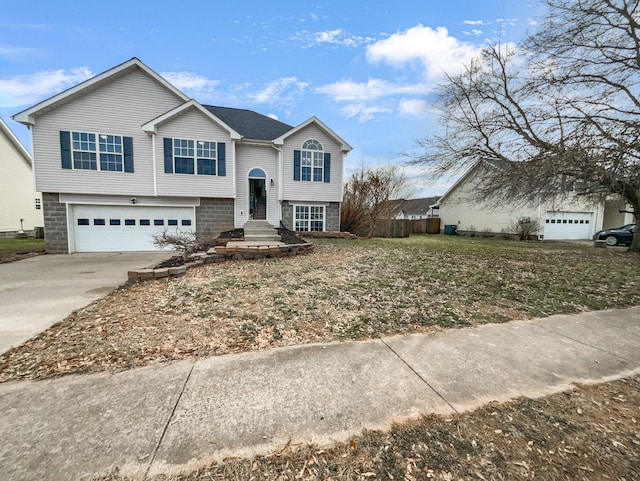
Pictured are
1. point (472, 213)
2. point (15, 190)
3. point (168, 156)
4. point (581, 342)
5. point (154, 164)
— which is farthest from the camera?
point (472, 213)

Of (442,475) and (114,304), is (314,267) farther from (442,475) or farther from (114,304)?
(442,475)

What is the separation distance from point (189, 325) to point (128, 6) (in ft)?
35.6

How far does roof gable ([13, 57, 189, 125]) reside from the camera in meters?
11.4

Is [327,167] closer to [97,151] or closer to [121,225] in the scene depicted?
[121,225]

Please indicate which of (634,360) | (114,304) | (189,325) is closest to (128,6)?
(114,304)

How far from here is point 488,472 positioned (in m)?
1.78

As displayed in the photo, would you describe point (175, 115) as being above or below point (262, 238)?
above

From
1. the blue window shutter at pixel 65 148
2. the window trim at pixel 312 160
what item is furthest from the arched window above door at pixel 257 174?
the blue window shutter at pixel 65 148

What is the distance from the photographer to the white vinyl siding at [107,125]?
1193 cm

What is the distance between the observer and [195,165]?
13469mm

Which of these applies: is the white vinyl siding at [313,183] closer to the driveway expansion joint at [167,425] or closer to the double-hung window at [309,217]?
the double-hung window at [309,217]

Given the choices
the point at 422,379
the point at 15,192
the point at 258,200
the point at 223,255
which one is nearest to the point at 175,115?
the point at 258,200

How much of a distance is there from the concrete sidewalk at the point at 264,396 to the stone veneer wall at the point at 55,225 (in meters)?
12.7

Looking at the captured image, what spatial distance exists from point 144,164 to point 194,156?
2115 millimetres
